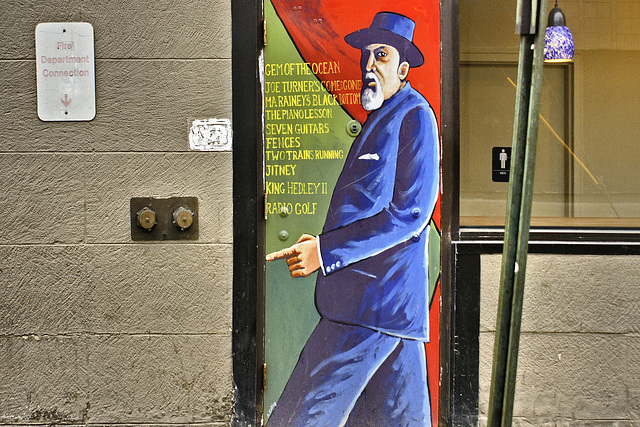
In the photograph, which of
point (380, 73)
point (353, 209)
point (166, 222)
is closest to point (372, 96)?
point (380, 73)

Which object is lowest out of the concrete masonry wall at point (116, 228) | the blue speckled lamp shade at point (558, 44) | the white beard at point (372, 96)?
the concrete masonry wall at point (116, 228)

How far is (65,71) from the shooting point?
322 centimetres

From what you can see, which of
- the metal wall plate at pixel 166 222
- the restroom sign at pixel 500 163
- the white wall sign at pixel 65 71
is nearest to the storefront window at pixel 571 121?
the restroom sign at pixel 500 163

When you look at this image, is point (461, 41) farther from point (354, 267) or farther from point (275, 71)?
point (354, 267)

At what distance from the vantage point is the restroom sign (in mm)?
3381

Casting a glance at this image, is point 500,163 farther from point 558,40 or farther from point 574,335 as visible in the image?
point 574,335

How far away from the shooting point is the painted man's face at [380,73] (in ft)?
10.6

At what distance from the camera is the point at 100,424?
10.7 ft

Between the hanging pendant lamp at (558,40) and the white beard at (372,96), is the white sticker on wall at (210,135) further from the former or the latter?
the hanging pendant lamp at (558,40)

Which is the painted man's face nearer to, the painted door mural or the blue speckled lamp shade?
the painted door mural

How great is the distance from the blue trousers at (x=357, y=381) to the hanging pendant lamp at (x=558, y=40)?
1.92 metres

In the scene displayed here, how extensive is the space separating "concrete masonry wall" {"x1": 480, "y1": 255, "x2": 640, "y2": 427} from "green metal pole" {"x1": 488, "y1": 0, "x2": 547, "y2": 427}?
1637 mm

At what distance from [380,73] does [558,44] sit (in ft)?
3.59

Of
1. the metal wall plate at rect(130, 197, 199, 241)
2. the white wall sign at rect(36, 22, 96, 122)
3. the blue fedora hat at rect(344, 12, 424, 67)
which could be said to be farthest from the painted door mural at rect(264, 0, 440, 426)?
the white wall sign at rect(36, 22, 96, 122)
